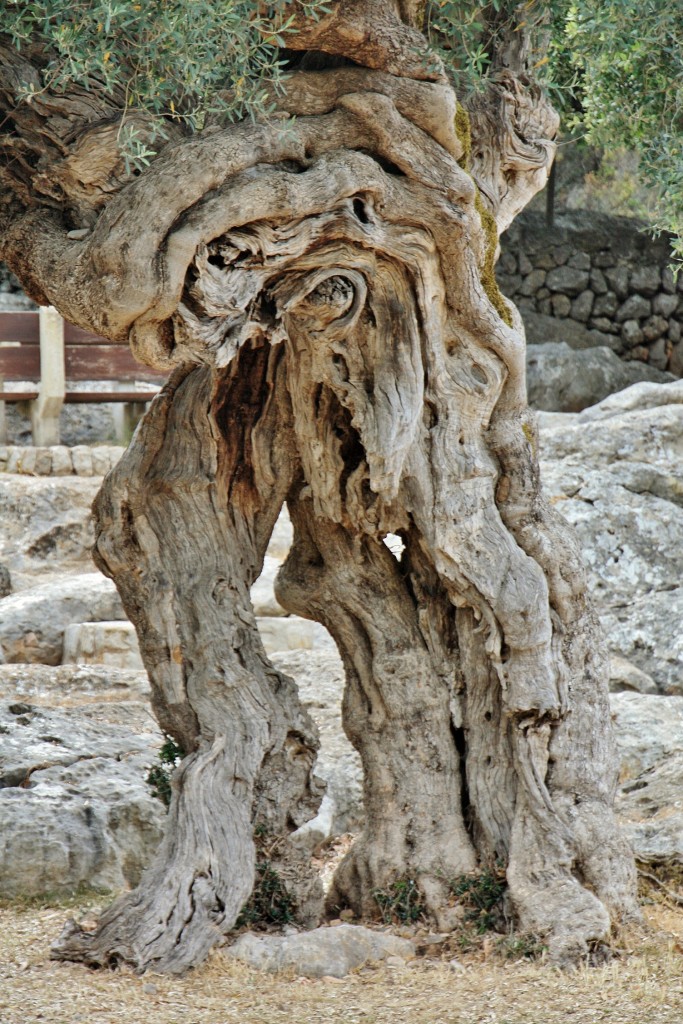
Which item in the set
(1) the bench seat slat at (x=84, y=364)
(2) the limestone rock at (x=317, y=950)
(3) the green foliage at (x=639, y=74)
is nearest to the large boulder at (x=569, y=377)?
(1) the bench seat slat at (x=84, y=364)

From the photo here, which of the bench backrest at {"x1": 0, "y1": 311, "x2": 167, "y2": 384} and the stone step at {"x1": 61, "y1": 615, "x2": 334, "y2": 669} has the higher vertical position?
the bench backrest at {"x1": 0, "y1": 311, "x2": 167, "y2": 384}

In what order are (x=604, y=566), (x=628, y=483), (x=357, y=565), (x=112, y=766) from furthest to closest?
(x=628, y=483)
(x=604, y=566)
(x=112, y=766)
(x=357, y=565)

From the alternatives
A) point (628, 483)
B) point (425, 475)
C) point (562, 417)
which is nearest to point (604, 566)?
point (628, 483)

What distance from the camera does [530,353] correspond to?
20172mm

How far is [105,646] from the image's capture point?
38.0ft

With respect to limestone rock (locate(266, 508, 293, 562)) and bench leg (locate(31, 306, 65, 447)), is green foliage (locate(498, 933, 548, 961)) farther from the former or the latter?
bench leg (locate(31, 306, 65, 447))

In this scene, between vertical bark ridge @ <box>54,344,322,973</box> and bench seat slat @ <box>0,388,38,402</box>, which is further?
bench seat slat @ <box>0,388,38,402</box>

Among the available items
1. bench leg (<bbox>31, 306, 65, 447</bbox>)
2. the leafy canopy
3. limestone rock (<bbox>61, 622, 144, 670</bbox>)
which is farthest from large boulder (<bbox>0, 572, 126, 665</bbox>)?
the leafy canopy

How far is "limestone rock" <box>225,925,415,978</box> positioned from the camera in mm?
6434

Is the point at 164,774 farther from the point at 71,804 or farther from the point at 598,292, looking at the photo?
the point at 598,292

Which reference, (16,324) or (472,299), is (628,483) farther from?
(16,324)

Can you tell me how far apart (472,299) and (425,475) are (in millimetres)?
1120

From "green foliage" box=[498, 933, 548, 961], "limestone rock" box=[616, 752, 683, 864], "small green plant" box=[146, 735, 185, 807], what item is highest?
"small green plant" box=[146, 735, 185, 807]

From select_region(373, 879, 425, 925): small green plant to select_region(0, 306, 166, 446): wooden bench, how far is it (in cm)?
965
